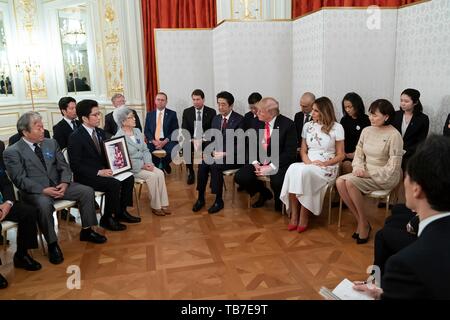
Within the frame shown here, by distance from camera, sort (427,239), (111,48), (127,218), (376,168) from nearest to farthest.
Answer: (427,239) → (376,168) → (127,218) → (111,48)

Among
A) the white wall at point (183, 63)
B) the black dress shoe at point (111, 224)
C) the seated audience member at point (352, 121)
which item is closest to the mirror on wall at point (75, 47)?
the white wall at point (183, 63)

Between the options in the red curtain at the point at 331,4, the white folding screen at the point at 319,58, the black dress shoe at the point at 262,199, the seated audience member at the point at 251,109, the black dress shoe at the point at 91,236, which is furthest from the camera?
the red curtain at the point at 331,4

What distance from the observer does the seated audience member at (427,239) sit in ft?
4.26

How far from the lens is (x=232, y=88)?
570cm

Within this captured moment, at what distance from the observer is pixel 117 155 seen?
4.26 meters

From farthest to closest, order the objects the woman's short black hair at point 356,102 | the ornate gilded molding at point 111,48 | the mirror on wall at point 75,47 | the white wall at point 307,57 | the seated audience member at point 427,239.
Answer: the mirror on wall at point 75,47 < the ornate gilded molding at point 111,48 < the white wall at point 307,57 < the woman's short black hair at point 356,102 < the seated audience member at point 427,239

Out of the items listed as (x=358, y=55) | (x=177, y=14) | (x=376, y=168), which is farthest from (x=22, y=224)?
(x=177, y=14)

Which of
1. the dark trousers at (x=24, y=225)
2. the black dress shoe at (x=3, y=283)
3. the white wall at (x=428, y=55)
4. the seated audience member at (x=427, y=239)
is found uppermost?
the white wall at (x=428, y=55)

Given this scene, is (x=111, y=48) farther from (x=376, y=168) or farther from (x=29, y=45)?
(x=376, y=168)

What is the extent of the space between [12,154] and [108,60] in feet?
16.5

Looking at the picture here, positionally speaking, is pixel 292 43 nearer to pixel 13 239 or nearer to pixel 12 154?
pixel 12 154

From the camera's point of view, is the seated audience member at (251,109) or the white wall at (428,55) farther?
the seated audience member at (251,109)

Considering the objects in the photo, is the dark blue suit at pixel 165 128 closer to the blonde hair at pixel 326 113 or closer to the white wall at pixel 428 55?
the blonde hair at pixel 326 113

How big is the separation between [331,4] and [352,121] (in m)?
A: 2.86
